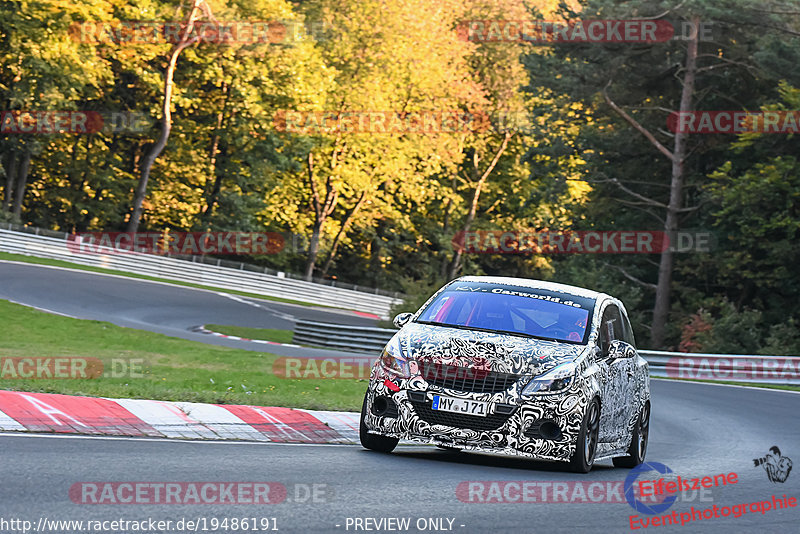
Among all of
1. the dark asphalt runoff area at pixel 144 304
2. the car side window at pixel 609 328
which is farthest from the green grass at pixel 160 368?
the car side window at pixel 609 328

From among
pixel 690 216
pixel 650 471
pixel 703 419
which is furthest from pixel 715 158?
pixel 650 471

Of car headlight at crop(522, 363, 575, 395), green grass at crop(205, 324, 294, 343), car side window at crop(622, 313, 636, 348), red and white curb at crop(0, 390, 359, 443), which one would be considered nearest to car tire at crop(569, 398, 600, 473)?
car headlight at crop(522, 363, 575, 395)

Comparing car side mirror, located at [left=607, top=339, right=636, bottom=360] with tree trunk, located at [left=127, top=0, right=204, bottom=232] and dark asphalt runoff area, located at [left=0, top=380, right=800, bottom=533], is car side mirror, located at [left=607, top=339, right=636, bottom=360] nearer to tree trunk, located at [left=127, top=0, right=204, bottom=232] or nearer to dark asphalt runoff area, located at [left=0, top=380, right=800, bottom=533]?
dark asphalt runoff area, located at [left=0, top=380, right=800, bottom=533]

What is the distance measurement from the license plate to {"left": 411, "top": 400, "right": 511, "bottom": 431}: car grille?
0.11ft

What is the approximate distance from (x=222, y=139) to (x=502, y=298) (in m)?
50.4

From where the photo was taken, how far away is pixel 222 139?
60594mm

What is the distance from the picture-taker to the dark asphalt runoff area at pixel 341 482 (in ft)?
22.7

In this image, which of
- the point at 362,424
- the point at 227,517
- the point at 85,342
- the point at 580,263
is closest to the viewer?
the point at 227,517

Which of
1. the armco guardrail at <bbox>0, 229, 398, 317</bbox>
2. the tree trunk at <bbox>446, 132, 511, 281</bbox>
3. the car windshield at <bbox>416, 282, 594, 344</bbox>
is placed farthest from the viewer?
the tree trunk at <bbox>446, 132, 511, 281</bbox>

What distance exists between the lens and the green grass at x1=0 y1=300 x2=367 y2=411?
1391 centimetres

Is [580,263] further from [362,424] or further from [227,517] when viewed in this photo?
[227,517]

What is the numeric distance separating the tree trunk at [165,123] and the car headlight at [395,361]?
1778 inches

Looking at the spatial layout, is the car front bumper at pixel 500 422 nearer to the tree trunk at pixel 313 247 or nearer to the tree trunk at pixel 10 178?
the tree trunk at pixel 10 178

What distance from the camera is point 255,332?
37.3m
